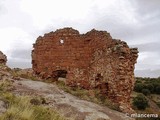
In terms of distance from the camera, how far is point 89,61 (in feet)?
59.3

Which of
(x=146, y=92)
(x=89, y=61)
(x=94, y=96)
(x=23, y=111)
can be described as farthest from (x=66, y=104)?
(x=146, y=92)

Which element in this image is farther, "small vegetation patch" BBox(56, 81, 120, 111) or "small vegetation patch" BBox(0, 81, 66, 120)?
A: "small vegetation patch" BBox(56, 81, 120, 111)

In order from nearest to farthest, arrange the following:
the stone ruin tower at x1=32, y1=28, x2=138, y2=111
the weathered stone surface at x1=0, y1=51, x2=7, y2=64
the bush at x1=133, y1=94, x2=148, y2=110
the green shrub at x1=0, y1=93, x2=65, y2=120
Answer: the green shrub at x1=0, y1=93, x2=65, y2=120
the stone ruin tower at x1=32, y1=28, x2=138, y2=111
the weathered stone surface at x1=0, y1=51, x2=7, y2=64
the bush at x1=133, y1=94, x2=148, y2=110

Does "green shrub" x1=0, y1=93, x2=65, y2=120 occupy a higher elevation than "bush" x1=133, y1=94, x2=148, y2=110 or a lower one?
lower

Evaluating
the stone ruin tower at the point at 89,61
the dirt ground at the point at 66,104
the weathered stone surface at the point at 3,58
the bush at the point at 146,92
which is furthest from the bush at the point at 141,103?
the dirt ground at the point at 66,104

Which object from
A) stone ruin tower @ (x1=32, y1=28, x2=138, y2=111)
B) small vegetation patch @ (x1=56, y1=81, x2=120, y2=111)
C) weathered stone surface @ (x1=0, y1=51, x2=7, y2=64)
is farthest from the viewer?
weathered stone surface @ (x1=0, y1=51, x2=7, y2=64)

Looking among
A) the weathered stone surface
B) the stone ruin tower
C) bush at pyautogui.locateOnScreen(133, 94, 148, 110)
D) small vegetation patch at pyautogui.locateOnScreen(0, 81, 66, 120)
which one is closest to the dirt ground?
small vegetation patch at pyautogui.locateOnScreen(0, 81, 66, 120)

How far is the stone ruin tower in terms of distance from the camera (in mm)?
16047

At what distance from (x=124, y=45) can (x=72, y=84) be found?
154 inches

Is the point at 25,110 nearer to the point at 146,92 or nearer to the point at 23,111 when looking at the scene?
the point at 23,111

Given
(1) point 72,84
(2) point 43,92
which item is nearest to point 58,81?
(1) point 72,84

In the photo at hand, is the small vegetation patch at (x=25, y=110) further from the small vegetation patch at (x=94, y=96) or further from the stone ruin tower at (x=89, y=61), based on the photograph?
the stone ruin tower at (x=89, y=61)

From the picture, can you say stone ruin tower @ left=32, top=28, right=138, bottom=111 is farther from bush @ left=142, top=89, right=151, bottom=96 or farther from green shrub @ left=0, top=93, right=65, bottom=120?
bush @ left=142, top=89, right=151, bottom=96

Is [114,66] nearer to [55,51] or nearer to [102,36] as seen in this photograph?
[102,36]
